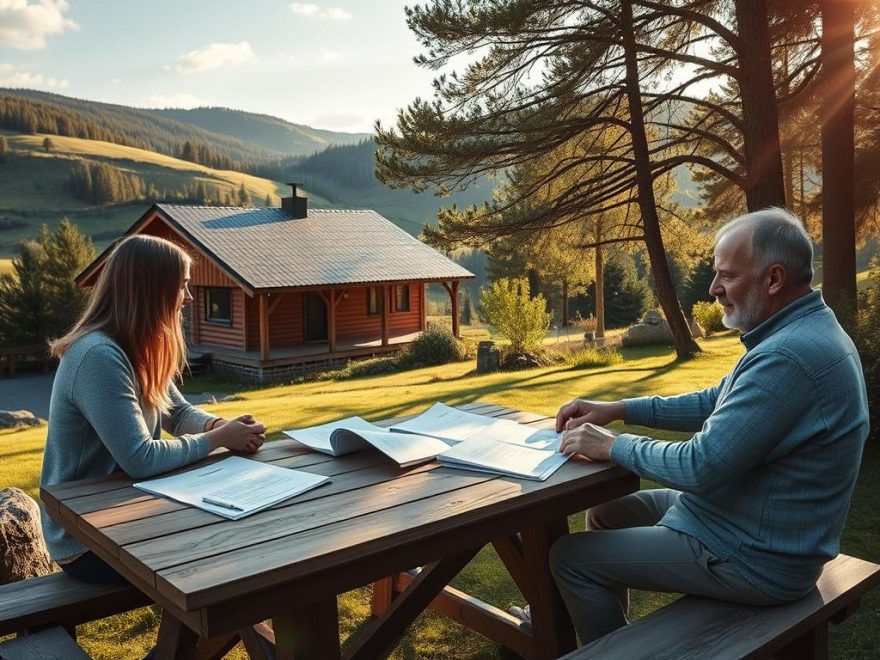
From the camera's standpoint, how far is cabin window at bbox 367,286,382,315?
24.6 metres

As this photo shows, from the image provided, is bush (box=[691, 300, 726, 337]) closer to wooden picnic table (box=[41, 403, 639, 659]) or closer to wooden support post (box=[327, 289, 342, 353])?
wooden support post (box=[327, 289, 342, 353])

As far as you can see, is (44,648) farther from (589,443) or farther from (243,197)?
(243,197)

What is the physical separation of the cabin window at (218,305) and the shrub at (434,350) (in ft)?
19.3

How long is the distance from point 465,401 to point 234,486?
8335 millimetres

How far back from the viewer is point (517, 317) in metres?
18.3

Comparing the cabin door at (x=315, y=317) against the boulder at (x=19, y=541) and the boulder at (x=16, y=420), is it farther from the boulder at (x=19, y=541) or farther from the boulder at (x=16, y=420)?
the boulder at (x=19, y=541)

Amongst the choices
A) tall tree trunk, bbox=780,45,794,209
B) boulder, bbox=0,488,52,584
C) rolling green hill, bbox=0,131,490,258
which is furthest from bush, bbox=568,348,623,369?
rolling green hill, bbox=0,131,490,258

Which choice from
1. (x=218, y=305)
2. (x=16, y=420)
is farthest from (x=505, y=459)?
(x=218, y=305)

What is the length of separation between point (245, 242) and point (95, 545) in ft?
68.4

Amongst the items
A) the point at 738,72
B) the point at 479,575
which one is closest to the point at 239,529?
the point at 479,575

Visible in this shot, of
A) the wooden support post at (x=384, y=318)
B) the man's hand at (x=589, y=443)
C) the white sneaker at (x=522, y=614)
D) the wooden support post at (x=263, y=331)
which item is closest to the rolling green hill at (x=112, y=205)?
the wooden support post at (x=384, y=318)

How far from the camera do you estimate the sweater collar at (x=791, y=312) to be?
7.54 ft

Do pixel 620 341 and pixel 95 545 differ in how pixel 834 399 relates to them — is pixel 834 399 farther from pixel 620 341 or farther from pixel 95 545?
pixel 620 341

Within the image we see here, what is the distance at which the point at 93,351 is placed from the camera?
8.11 ft
